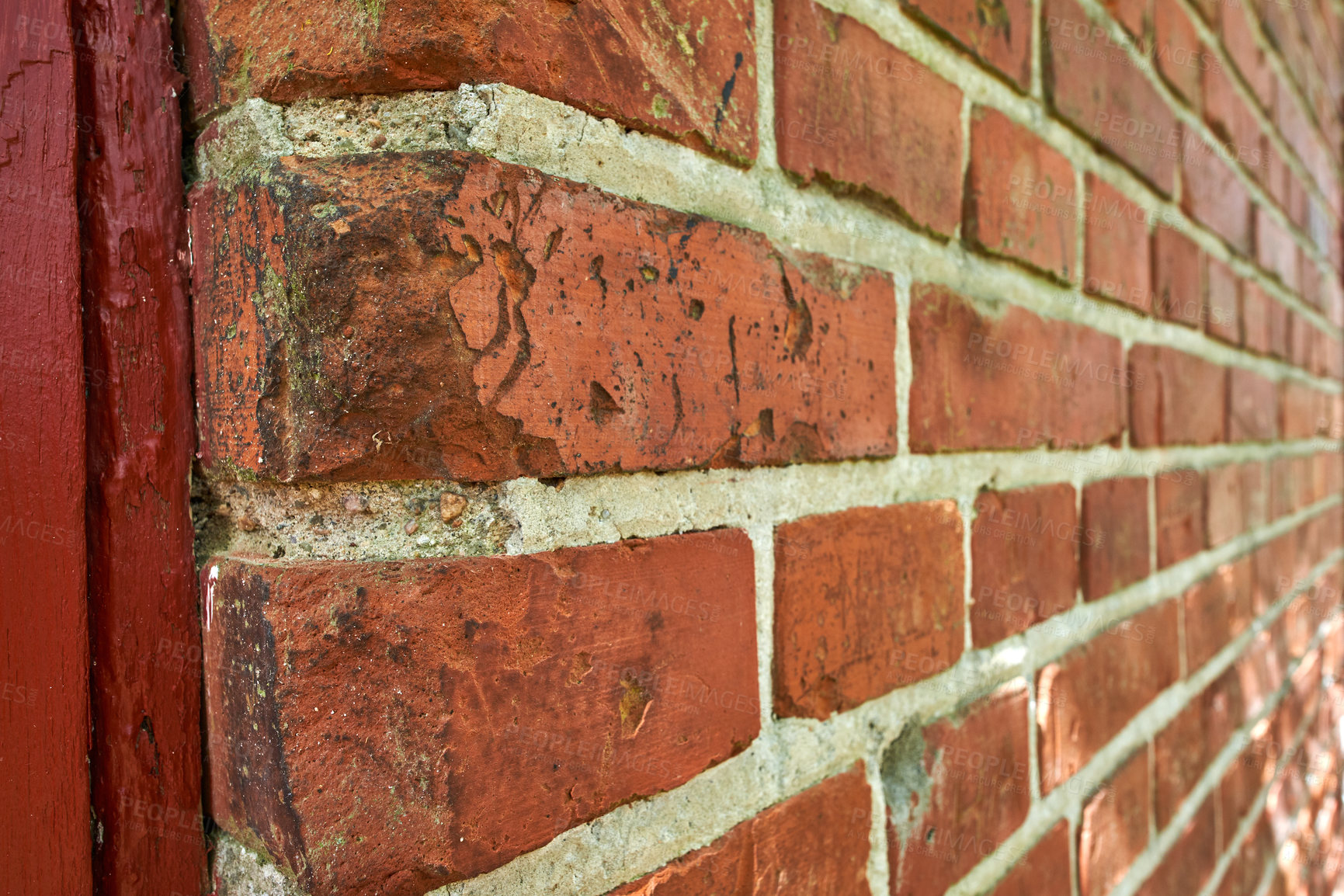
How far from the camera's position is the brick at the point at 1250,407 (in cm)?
123

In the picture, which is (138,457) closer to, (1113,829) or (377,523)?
(377,523)

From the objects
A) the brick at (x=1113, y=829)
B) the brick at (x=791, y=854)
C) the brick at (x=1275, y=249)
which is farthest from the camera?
the brick at (x=1275, y=249)

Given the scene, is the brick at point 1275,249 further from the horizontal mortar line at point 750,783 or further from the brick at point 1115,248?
the horizontal mortar line at point 750,783

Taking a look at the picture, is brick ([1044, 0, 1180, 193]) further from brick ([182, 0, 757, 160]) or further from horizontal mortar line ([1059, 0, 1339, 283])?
brick ([182, 0, 757, 160])

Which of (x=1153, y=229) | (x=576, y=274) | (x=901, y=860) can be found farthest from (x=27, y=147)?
(x=1153, y=229)

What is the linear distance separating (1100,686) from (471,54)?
77 centimetres

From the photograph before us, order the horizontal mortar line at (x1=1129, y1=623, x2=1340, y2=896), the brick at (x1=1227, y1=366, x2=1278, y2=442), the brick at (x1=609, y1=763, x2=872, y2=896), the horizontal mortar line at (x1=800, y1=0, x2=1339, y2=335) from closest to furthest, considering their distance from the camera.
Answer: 1. the brick at (x1=609, y1=763, x2=872, y2=896)
2. the horizontal mortar line at (x1=800, y1=0, x2=1339, y2=335)
3. the horizontal mortar line at (x1=1129, y1=623, x2=1340, y2=896)
4. the brick at (x1=1227, y1=366, x2=1278, y2=442)

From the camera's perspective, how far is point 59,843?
33 cm

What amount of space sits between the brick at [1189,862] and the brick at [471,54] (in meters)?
0.94

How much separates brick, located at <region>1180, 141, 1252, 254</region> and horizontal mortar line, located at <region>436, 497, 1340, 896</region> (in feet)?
2.20

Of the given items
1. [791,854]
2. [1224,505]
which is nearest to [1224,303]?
[1224,505]

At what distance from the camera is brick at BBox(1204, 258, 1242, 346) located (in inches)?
44.6

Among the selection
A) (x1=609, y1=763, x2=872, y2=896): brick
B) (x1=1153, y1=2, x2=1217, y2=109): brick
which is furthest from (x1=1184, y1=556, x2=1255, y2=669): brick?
(x1=609, y1=763, x2=872, y2=896): brick

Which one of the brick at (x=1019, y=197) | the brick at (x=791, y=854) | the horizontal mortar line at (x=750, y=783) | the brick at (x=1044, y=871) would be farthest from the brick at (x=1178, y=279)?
the brick at (x=791, y=854)
